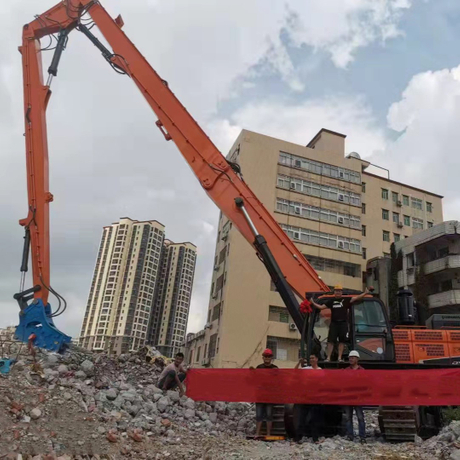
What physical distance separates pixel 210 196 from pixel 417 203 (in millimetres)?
37938

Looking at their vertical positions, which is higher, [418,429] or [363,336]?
[363,336]

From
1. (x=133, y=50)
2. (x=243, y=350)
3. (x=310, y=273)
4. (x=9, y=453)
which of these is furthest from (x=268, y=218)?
(x=243, y=350)

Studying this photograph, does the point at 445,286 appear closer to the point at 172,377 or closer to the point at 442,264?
the point at 442,264

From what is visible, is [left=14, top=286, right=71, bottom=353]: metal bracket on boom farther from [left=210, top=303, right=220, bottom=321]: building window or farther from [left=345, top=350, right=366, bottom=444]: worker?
[left=210, top=303, right=220, bottom=321]: building window

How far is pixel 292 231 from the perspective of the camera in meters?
36.1

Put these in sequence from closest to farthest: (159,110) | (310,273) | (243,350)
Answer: (310,273)
(159,110)
(243,350)

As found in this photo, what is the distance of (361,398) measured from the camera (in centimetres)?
796

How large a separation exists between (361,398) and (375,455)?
1580 millimetres

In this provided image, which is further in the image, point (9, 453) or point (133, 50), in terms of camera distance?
point (133, 50)

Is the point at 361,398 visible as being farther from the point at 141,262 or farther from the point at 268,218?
the point at 141,262

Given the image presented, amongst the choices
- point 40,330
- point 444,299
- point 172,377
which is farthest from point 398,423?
point 444,299

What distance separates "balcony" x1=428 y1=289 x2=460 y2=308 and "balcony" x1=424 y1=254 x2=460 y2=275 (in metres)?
1.63

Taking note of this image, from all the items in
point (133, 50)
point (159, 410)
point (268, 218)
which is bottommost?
point (159, 410)

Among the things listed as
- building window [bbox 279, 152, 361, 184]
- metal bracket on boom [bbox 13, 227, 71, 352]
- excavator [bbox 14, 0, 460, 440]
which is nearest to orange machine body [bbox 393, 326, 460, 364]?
excavator [bbox 14, 0, 460, 440]
